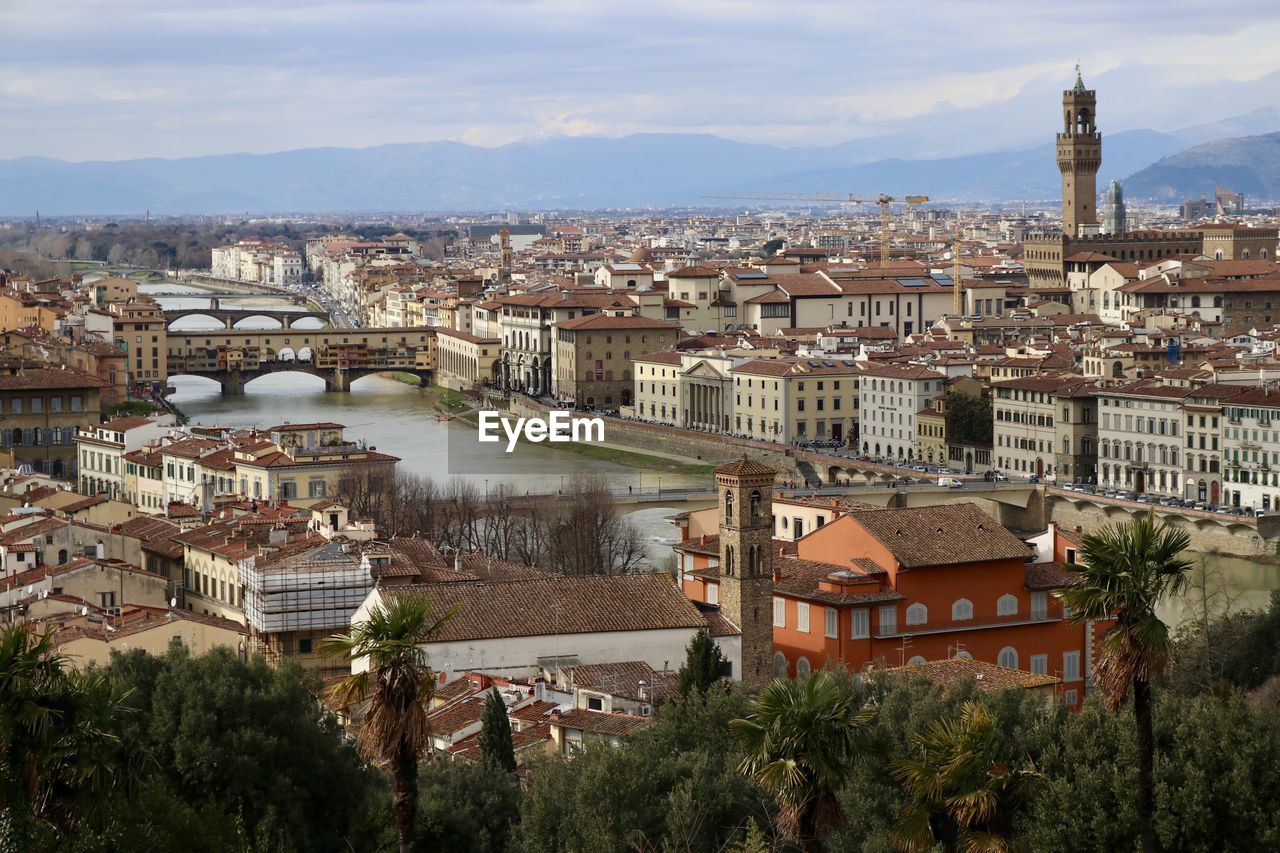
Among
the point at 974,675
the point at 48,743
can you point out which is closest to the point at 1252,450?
the point at 974,675

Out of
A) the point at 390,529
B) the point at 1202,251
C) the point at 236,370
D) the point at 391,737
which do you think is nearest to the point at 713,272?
the point at 236,370

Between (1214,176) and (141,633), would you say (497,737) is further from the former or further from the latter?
(1214,176)

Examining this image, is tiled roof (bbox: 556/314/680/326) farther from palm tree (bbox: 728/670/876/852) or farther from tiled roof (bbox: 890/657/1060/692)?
palm tree (bbox: 728/670/876/852)

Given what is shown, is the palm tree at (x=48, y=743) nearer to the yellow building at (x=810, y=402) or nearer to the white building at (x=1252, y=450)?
the white building at (x=1252, y=450)

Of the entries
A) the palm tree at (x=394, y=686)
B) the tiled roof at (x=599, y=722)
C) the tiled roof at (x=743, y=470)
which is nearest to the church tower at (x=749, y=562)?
the tiled roof at (x=743, y=470)

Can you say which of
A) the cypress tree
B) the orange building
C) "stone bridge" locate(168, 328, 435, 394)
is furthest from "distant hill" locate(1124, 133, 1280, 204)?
the cypress tree

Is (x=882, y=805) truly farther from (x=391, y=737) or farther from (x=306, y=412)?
(x=306, y=412)
